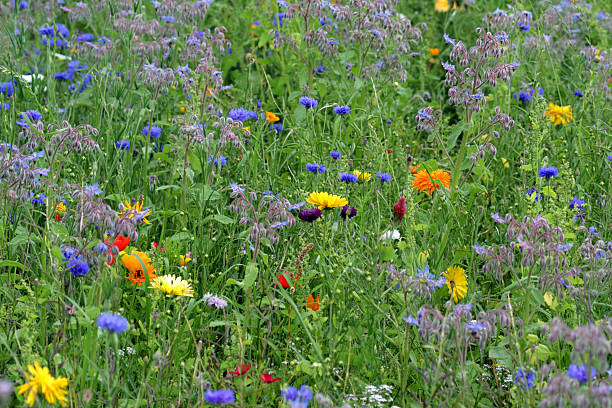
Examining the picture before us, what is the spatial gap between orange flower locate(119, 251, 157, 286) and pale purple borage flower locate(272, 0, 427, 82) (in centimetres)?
166

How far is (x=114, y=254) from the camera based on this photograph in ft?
7.22

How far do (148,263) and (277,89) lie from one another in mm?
1915

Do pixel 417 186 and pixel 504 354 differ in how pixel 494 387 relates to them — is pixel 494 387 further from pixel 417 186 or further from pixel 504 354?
pixel 417 186

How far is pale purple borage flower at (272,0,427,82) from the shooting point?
3.83 metres

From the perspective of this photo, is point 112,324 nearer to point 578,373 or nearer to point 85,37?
point 578,373

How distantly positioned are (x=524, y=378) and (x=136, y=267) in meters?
1.38

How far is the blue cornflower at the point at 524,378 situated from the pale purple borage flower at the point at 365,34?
2.13 metres

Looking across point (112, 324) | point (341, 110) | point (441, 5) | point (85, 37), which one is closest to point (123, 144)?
point (341, 110)

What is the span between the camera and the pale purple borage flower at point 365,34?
151 inches

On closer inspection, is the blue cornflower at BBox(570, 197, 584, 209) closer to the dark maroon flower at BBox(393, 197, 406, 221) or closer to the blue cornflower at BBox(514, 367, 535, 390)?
the dark maroon flower at BBox(393, 197, 406, 221)

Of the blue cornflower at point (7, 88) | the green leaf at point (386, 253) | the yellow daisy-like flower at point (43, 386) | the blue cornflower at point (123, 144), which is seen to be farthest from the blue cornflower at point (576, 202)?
the blue cornflower at point (7, 88)

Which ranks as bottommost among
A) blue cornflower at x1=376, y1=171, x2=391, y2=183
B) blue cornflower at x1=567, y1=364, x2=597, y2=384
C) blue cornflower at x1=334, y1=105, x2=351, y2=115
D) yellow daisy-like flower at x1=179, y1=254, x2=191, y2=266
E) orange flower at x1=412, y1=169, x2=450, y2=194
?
yellow daisy-like flower at x1=179, y1=254, x2=191, y2=266

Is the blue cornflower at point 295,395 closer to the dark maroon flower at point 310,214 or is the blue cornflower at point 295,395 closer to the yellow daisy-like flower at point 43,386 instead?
the yellow daisy-like flower at point 43,386

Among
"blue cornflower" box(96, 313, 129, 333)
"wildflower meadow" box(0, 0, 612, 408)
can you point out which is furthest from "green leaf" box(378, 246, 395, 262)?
"blue cornflower" box(96, 313, 129, 333)
